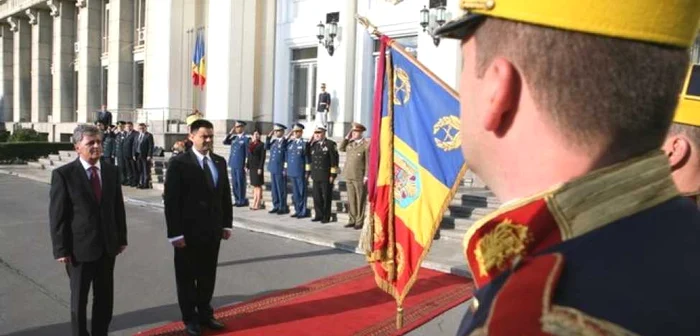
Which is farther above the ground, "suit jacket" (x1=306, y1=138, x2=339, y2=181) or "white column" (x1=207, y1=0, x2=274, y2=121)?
"white column" (x1=207, y1=0, x2=274, y2=121)

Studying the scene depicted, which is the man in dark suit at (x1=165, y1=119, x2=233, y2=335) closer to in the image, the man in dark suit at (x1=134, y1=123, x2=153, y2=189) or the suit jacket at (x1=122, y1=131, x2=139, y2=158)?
the man in dark suit at (x1=134, y1=123, x2=153, y2=189)

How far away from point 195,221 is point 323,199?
5970 mm

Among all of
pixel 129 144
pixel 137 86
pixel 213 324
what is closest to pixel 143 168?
pixel 129 144

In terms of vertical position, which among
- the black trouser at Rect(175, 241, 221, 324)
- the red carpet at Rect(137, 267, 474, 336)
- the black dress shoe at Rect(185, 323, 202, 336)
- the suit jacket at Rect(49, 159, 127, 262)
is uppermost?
the suit jacket at Rect(49, 159, 127, 262)

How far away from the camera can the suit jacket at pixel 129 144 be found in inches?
614

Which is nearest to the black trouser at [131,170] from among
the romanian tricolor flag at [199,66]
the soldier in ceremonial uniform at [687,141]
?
the romanian tricolor flag at [199,66]

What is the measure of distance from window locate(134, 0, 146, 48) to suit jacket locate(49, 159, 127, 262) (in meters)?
21.0

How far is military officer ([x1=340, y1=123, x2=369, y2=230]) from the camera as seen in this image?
9914 millimetres

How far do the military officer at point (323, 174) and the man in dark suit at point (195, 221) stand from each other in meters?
5.51

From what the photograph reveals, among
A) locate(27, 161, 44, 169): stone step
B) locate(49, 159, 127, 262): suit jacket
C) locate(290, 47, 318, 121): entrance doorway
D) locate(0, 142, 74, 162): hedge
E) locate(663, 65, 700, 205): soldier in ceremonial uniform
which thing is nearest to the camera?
locate(663, 65, 700, 205): soldier in ceremonial uniform

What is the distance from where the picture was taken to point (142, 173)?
1559 cm

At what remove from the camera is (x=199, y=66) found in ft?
61.8

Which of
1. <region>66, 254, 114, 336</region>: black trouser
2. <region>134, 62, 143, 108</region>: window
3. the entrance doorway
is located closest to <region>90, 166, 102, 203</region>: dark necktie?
<region>66, 254, 114, 336</region>: black trouser

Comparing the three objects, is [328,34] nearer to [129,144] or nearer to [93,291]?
[129,144]
